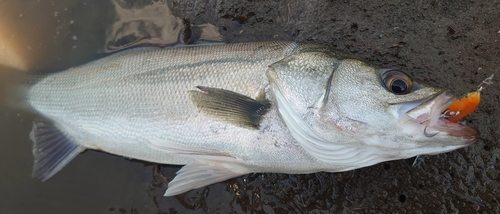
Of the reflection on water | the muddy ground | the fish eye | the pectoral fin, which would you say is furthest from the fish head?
the reflection on water

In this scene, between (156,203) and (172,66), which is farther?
(156,203)

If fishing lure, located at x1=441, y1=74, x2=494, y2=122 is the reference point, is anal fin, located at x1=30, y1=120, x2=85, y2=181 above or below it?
below

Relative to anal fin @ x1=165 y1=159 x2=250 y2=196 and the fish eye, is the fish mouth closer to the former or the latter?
the fish eye

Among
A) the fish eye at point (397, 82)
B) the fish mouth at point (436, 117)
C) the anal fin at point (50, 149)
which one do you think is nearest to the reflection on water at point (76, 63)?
the anal fin at point (50, 149)

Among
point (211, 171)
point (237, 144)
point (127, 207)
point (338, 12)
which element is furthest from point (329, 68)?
point (127, 207)

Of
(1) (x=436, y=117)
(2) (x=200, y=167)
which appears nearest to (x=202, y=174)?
(2) (x=200, y=167)

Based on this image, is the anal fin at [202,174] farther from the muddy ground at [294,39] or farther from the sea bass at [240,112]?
the muddy ground at [294,39]

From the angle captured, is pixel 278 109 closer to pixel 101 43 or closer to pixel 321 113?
pixel 321 113
